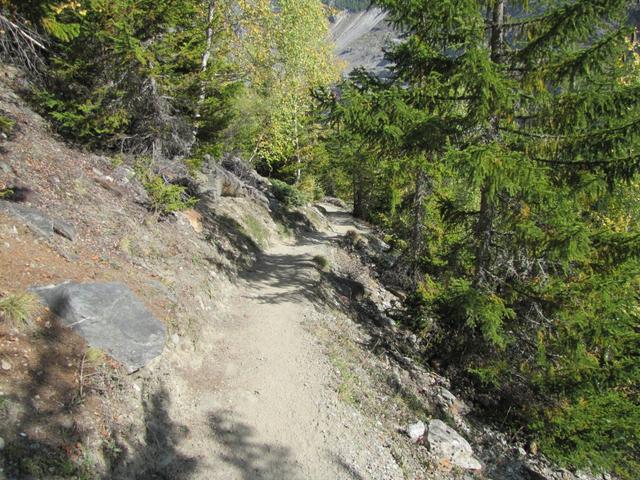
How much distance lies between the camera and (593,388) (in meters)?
7.62

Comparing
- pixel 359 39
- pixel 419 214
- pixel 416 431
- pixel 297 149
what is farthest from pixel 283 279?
pixel 359 39

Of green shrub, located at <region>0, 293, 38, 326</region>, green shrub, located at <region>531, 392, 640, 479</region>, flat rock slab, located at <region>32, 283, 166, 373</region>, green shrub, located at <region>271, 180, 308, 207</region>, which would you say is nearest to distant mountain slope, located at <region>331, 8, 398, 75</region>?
green shrub, located at <region>271, 180, 308, 207</region>

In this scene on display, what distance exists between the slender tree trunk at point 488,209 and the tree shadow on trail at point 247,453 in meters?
5.34

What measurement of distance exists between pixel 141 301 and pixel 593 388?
8.70 metres

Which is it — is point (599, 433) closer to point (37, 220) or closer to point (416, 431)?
point (416, 431)

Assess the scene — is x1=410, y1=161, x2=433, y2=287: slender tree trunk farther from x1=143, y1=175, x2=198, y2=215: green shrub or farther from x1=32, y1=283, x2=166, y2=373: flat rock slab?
x1=32, y1=283, x2=166, y2=373: flat rock slab

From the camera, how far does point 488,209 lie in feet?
27.6

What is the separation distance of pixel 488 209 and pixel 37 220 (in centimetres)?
874

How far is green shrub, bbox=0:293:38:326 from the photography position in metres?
4.76

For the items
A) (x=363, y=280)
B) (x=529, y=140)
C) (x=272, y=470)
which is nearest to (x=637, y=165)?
(x=529, y=140)

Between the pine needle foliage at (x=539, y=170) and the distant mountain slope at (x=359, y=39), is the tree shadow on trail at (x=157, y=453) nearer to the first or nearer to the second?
the pine needle foliage at (x=539, y=170)

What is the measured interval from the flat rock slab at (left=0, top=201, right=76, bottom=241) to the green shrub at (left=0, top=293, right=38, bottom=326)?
205 cm

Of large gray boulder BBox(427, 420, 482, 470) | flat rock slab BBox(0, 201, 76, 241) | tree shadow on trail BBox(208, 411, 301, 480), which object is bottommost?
large gray boulder BBox(427, 420, 482, 470)

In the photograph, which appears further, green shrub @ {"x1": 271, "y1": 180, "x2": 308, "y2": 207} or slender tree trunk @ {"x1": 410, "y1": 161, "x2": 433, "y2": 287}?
green shrub @ {"x1": 271, "y1": 180, "x2": 308, "y2": 207}
